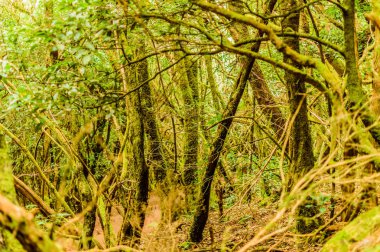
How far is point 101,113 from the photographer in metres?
5.11

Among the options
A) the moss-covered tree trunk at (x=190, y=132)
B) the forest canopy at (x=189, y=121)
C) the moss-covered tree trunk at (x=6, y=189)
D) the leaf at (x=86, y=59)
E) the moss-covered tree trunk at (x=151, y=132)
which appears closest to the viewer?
the moss-covered tree trunk at (x=6, y=189)

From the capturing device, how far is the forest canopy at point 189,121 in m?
3.55

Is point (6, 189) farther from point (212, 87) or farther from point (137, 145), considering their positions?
point (212, 87)

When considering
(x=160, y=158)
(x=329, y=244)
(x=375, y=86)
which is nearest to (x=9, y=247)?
(x=329, y=244)

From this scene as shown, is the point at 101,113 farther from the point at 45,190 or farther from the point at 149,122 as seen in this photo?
the point at 45,190

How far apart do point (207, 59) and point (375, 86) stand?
682 cm

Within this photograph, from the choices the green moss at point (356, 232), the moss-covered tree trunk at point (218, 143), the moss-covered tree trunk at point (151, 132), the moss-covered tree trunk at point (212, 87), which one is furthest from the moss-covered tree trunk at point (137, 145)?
the green moss at point (356, 232)

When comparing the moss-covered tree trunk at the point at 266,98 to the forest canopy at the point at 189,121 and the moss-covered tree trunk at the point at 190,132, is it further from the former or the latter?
the moss-covered tree trunk at the point at 190,132

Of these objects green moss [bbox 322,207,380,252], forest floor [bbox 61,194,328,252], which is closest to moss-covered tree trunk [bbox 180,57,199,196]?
forest floor [bbox 61,194,328,252]

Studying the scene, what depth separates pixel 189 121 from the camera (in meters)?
9.01

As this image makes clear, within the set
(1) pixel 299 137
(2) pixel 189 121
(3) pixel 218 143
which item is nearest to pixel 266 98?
(2) pixel 189 121

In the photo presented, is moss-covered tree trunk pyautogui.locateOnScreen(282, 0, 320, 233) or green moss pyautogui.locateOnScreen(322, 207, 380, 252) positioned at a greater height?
moss-covered tree trunk pyautogui.locateOnScreen(282, 0, 320, 233)

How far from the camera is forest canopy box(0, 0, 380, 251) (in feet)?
11.7

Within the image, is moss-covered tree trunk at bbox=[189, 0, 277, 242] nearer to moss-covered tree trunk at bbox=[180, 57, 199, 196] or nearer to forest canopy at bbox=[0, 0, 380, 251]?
forest canopy at bbox=[0, 0, 380, 251]
